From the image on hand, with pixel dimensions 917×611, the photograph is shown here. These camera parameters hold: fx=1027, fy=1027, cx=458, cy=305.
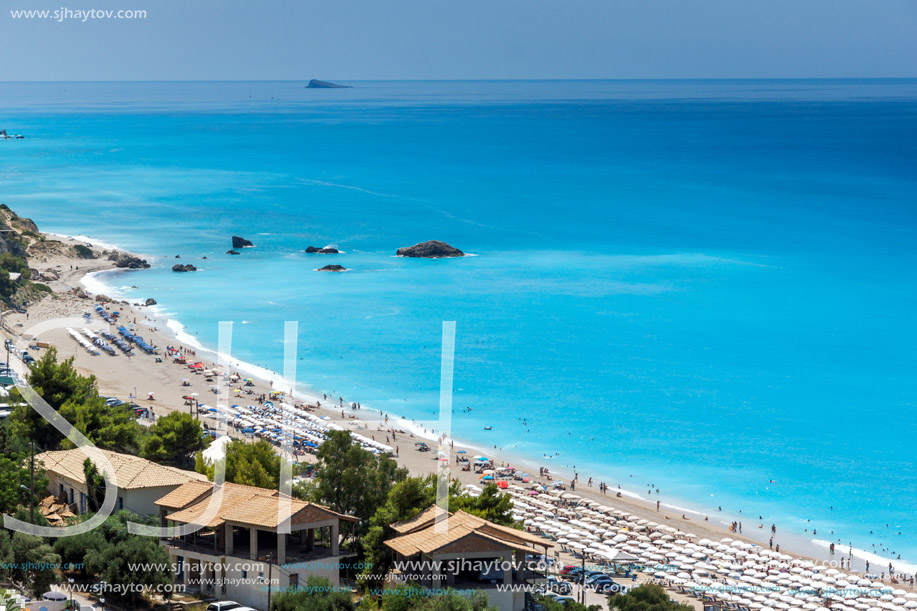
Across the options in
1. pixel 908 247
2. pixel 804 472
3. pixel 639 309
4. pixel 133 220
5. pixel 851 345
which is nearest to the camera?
pixel 804 472

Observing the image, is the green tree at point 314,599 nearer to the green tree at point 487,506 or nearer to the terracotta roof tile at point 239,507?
the terracotta roof tile at point 239,507

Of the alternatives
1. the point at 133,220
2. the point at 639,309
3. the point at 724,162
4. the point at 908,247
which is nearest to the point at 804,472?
the point at 639,309

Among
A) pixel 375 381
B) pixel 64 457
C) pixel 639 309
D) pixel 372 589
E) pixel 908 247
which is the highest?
pixel 908 247

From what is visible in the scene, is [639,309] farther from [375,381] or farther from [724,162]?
[724,162]

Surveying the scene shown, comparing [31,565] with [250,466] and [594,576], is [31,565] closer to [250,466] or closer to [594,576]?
[250,466]

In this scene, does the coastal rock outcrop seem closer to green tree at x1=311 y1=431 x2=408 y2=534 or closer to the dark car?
the dark car

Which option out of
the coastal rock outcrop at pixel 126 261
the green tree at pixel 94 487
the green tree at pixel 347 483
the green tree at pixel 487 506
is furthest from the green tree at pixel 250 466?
the coastal rock outcrop at pixel 126 261

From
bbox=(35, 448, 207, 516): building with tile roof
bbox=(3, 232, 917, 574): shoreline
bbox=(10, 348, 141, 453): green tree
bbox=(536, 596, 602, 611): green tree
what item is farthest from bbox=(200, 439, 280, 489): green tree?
bbox=(3, 232, 917, 574): shoreline
